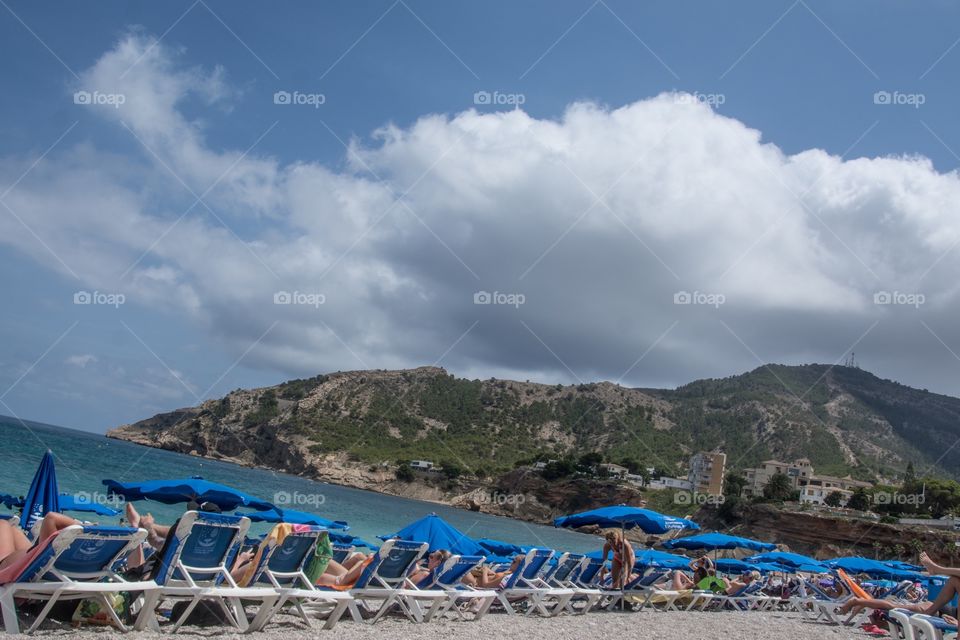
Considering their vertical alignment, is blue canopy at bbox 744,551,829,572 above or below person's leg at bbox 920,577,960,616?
below

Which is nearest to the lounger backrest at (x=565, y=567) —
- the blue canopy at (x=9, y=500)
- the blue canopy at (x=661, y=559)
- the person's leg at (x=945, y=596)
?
the blue canopy at (x=661, y=559)

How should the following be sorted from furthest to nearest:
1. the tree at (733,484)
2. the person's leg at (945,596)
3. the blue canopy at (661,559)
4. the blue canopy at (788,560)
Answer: the tree at (733,484)
the blue canopy at (788,560)
the blue canopy at (661,559)
the person's leg at (945,596)

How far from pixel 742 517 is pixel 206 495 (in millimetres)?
67444

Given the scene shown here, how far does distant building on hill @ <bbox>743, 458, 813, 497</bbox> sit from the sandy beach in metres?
81.8

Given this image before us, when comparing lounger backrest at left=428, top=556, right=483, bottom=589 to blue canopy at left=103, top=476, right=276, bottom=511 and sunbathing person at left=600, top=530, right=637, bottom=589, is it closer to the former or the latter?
sunbathing person at left=600, top=530, right=637, bottom=589

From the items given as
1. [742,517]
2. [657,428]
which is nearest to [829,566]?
[742,517]

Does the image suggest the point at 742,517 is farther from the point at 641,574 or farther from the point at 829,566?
the point at 641,574

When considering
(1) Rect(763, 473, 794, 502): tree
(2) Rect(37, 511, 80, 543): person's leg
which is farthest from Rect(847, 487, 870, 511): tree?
(2) Rect(37, 511, 80, 543): person's leg

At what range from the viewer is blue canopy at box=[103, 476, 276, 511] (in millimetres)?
11367

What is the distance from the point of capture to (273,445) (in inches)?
4082

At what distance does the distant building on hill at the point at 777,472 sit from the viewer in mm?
89375

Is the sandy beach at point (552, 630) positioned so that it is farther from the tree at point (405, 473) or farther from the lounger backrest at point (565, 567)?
the tree at point (405, 473)

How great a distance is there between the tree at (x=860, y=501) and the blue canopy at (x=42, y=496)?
74.0 metres

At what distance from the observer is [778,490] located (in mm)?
74812
